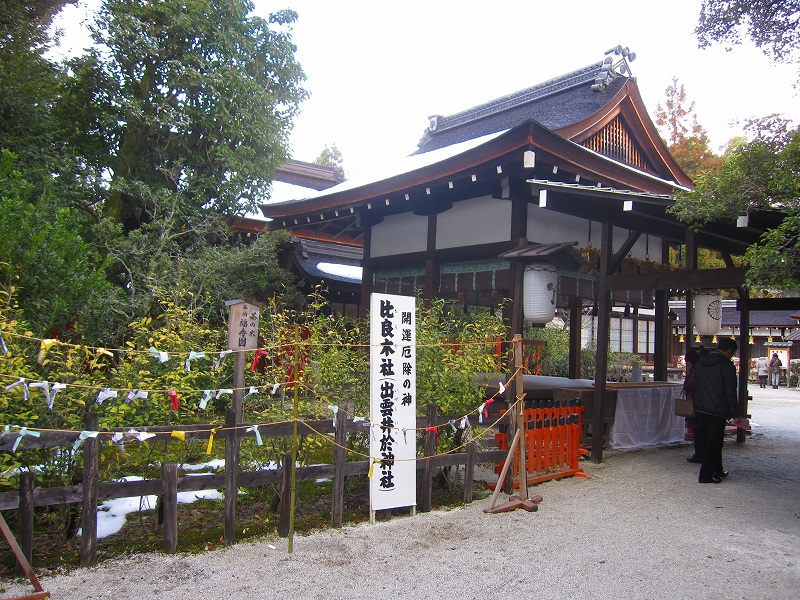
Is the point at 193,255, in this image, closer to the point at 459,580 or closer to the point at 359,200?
the point at 359,200

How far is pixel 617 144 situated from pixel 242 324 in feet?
30.8

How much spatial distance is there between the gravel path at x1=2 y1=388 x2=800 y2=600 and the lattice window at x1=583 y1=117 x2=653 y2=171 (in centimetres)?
746

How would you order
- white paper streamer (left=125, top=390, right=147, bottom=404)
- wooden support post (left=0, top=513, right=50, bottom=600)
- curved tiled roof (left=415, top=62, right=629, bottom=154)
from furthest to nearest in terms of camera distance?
1. curved tiled roof (left=415, top=62, right=629, bottom=154)
2. white paper streamer (left=125, top=390, right=147, bottom=404)
3. wooden support post (left=0, top=513, right=50, bottom=600)

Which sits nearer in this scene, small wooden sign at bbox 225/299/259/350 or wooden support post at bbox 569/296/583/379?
small wooden sign at bbox 225/299/259/350

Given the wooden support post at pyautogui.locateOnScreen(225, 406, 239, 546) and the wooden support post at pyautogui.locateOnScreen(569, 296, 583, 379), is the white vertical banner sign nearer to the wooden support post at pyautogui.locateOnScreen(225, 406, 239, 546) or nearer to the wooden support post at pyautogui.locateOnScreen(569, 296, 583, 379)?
the wooden support post at pyautogui.locateOnScreen(225, 406, 239, 546)

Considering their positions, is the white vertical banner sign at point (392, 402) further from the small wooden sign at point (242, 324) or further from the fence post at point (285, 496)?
the small wooden sign at point (242, 324)

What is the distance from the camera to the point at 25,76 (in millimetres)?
10500

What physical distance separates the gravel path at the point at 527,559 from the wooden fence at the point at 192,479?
0.75 ft

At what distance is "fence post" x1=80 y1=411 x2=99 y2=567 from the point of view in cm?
413

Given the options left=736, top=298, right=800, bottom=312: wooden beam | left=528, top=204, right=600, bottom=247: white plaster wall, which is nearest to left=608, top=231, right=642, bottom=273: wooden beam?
left=528, top=204, right=600, bottom=247: white plaster wall

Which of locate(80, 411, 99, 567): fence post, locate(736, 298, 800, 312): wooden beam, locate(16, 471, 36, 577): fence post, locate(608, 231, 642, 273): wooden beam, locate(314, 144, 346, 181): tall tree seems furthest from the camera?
locate(314, 144, 346, 181): tall tree

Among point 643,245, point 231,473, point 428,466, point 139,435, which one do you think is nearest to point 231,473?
point 231,473

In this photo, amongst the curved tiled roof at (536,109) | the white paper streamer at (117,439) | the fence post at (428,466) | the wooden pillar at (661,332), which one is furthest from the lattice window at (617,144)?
the white paper streamer at (117,439)

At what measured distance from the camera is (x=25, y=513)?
3.89 m
